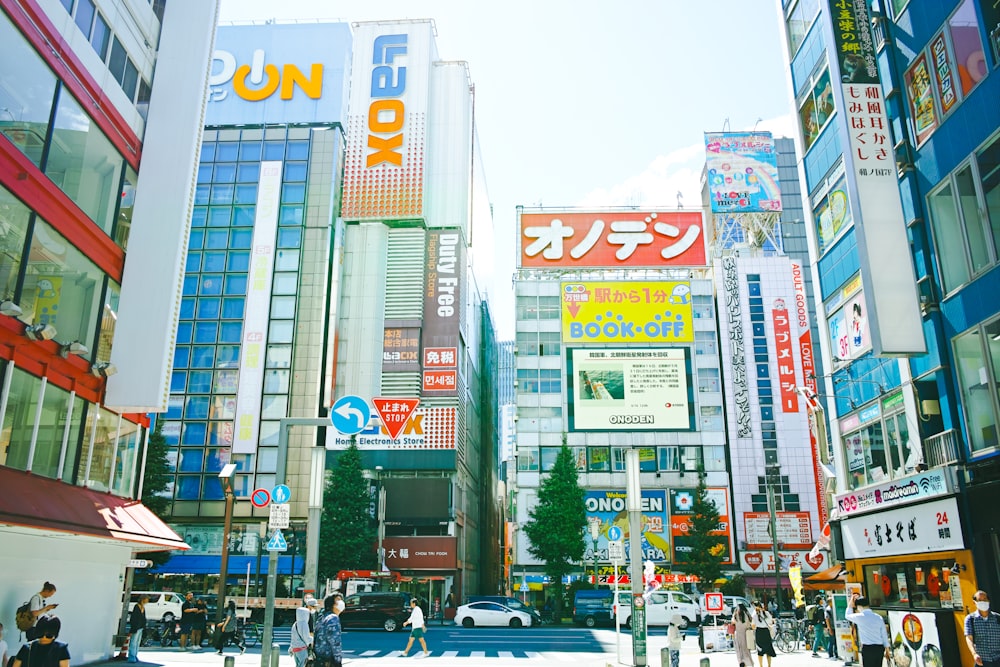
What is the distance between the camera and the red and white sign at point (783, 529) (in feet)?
208

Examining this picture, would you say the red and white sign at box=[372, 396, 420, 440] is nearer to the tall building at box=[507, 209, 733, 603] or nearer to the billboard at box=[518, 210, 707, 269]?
the tall building at box=[507, 209, 733, 603]

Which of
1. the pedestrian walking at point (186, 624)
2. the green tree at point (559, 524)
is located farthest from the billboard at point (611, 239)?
the pedestrian walking at point (186, 624)

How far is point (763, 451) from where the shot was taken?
67125 millimetres

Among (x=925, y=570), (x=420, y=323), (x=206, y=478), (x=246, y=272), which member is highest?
(x=246, y=272)

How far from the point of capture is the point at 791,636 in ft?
98.8

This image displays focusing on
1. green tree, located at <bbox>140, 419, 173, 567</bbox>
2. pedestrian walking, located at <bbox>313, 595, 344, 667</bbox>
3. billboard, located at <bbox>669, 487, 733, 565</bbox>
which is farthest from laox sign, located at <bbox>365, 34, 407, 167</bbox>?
pedestrian walking, located at <bbox>313, 595, 344, 667</bbox>

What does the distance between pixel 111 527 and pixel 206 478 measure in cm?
4004

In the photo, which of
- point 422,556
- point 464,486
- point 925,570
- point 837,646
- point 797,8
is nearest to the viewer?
point 925,570

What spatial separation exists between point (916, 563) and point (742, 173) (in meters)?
59.6

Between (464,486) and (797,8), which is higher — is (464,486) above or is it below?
below

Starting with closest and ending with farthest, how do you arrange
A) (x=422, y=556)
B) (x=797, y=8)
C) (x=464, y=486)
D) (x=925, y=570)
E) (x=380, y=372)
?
(x=925, y=570) < (x=797, y=8) < (x=422, y=556) < (x=380, y=372) < (x=464, y=486)

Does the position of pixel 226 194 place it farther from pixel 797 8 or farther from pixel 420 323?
A: pixel 797 8

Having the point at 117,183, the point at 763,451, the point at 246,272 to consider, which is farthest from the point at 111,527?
the point at 763,451

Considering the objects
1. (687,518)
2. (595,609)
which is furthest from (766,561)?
(595,609)
